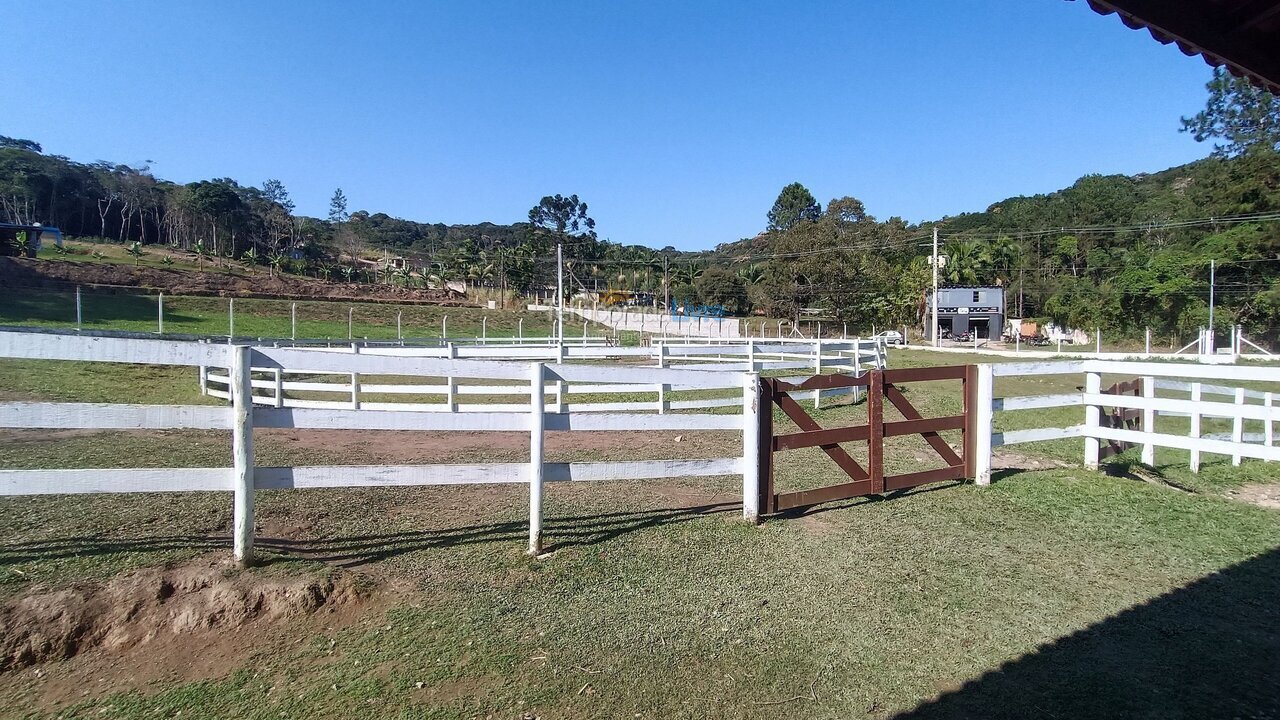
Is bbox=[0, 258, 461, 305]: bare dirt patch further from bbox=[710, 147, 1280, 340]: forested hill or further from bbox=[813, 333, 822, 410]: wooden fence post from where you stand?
bbox=[813, 333, 822, 410]: wooden fence post

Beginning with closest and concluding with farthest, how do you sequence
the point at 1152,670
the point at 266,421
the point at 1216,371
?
1. the point at 1152,670
2. the point at 266,421
3. the point at 1216,371

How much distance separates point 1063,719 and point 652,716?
1.75 metres

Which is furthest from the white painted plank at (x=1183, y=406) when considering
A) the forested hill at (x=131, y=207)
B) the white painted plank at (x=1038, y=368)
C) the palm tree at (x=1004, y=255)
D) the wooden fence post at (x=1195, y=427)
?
the forested hill at (x=131, y=207)

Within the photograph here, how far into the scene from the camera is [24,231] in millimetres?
55219

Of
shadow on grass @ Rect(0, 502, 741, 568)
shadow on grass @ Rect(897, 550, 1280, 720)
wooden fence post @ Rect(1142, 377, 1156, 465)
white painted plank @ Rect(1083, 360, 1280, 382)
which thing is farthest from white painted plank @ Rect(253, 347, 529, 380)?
wooden fence post @ Rect(1142, 377, 1156, 465)

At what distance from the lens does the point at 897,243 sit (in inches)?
2480

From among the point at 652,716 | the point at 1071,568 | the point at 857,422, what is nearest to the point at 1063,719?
the point at 652,716

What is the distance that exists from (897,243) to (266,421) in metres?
65.0

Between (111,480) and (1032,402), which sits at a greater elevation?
(1032,402)

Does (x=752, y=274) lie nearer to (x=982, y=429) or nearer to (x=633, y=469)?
(x=982, y=429)

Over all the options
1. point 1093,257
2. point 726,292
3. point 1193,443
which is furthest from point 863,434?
point 726,292

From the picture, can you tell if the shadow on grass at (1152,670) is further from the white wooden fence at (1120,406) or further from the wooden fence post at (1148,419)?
the wooden fence post at (1148,419)

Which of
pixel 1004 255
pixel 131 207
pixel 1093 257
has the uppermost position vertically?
pixel 131 207

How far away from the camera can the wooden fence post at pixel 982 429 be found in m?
Result: 6.96
